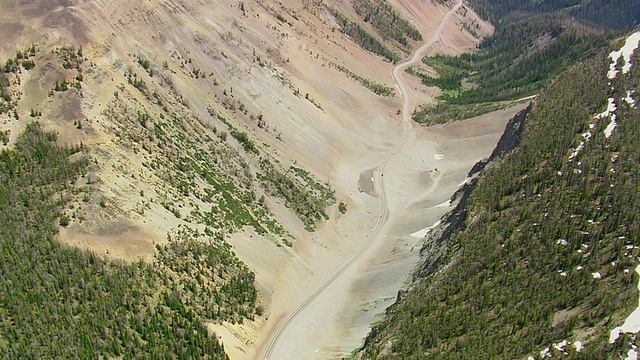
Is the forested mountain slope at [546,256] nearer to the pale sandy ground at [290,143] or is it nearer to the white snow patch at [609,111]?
the white snow patch at [609,111]

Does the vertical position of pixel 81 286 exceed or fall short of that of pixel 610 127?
it falls short

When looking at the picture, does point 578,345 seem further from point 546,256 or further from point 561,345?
point 546,256

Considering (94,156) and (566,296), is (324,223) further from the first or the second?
(566,296)

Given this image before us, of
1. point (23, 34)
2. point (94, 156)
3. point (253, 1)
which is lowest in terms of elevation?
point (94, 156)

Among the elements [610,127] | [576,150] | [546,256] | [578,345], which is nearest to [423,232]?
[576,150]

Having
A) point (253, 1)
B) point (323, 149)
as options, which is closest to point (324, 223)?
point (323, 149)

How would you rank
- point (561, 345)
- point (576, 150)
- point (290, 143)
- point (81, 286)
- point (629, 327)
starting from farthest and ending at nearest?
point (290, 143) → point (576, 150) → point (81, 286) → point (561, 345) → point (629, 327)

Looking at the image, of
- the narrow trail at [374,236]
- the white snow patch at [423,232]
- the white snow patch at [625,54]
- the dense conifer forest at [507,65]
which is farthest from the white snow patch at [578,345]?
the dense conifer forest at [507,65]
